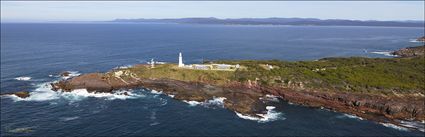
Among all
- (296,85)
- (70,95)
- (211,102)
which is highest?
(296,85)

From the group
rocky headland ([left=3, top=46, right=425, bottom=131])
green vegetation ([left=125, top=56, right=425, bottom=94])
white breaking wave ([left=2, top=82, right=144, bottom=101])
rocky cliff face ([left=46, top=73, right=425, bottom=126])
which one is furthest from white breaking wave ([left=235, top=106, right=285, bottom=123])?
white breaking wave ([left=2, top=82, right=144, bottom=101])

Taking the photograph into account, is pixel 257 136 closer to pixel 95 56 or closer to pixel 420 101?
pixel 420 101

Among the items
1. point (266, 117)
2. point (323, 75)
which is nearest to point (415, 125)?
point (266, 117)

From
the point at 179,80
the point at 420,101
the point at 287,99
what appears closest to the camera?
the point at 420,101

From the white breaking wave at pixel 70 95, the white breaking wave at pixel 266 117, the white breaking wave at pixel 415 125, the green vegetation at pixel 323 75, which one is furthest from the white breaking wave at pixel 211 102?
the white breaking wave at pixel 415 125

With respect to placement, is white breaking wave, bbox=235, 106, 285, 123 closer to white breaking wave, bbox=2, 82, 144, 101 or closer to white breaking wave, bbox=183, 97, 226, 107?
white breaking wave, bbox=183, 97, 226, 107

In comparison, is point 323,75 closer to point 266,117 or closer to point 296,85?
point 296,85

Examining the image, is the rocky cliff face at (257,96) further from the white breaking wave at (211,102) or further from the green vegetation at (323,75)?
the green vegetation at (323,75)

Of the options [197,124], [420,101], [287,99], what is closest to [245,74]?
[287,99]
